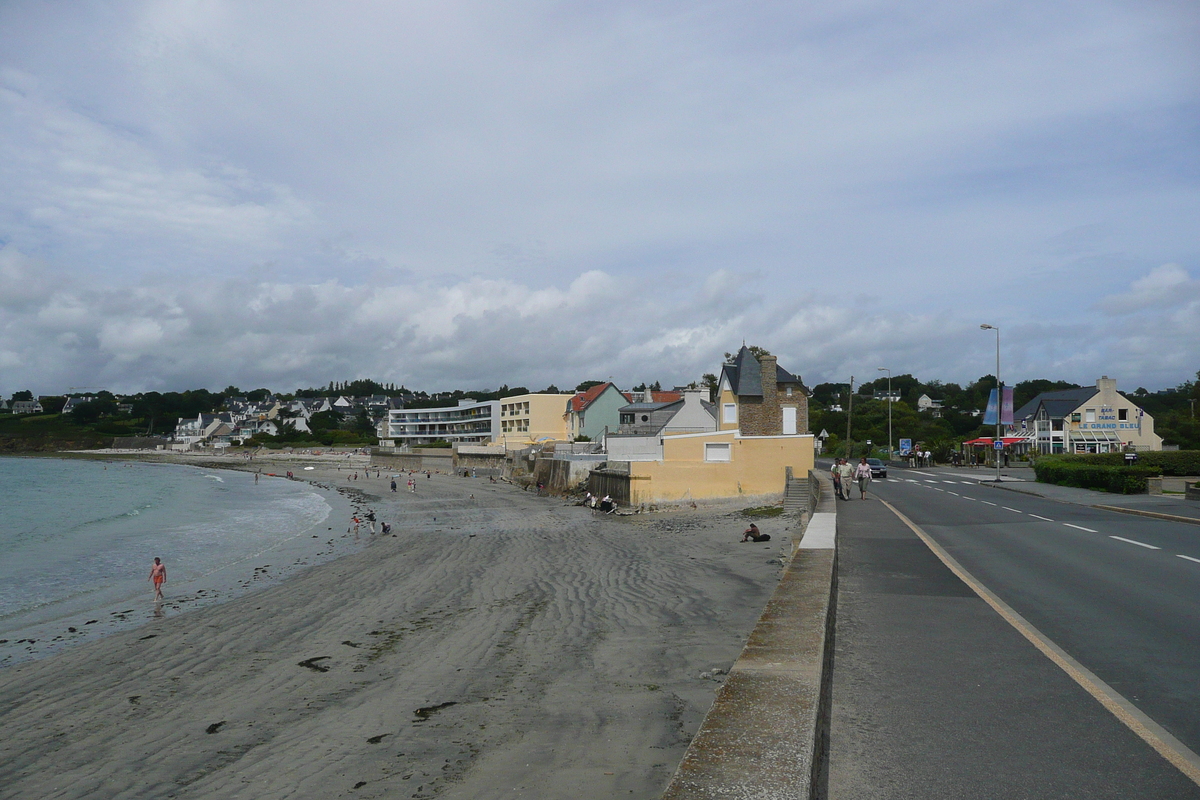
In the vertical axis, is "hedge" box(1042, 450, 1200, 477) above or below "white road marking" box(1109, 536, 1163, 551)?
above

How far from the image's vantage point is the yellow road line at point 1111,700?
445 centimetres

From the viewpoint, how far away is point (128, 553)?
90.9 ft

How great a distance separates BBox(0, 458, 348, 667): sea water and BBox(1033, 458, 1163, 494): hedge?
109ft

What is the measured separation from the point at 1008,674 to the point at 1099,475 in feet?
115

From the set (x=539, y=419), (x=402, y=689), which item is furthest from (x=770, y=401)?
(x=539, y=419)

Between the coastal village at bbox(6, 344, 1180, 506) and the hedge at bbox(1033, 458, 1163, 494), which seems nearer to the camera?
the hedge at bbox(1033, 458, 1163, 494)

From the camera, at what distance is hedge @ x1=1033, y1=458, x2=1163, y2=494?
108ft

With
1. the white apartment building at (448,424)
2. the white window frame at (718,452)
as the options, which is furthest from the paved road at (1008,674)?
the white apartment building at (448,424)

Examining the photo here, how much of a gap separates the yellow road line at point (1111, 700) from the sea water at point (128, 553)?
16.1 m

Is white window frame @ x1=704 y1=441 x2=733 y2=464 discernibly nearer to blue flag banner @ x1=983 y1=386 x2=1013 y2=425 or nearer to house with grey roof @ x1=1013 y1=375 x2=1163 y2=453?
blue flag banner @ x1=983 y1=386 x2=1013 y2=425

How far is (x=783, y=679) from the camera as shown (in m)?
5.27

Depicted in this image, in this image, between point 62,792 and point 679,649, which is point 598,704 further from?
point 62,792

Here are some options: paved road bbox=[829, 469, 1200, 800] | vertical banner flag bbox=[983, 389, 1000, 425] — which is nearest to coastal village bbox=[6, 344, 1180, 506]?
vertical banner flag bbox=[983, 389, 1000, 425]

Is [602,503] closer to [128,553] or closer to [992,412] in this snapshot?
[128,553]
